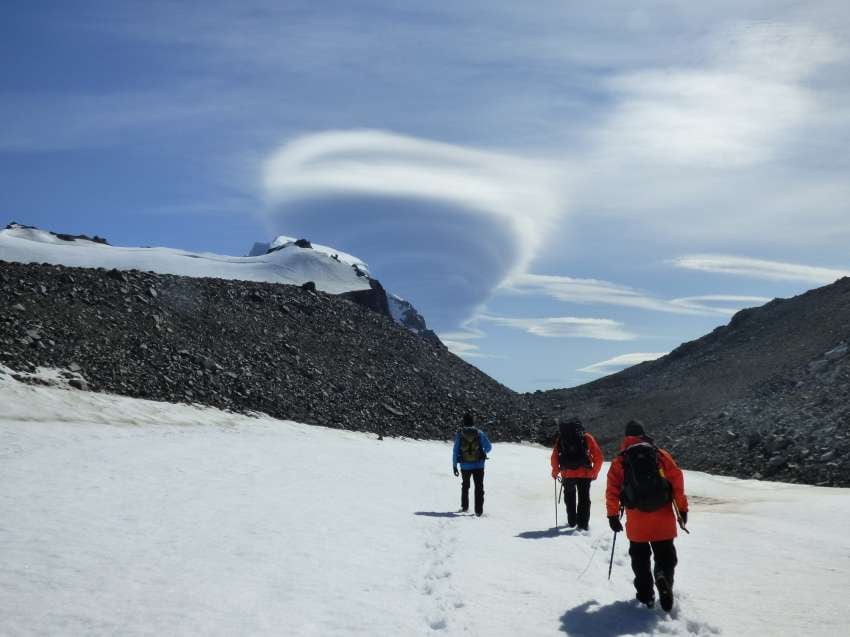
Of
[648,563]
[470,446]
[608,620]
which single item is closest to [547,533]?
[470,446]

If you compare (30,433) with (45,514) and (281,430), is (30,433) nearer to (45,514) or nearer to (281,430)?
(45,514)

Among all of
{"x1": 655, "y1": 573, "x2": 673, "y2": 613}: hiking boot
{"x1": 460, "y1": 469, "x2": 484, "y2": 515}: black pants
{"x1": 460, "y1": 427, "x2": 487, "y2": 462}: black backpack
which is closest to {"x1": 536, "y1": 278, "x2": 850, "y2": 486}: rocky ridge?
{"x1": 460, "y1": 469, "x2": 484, "y2": 515}: black pants

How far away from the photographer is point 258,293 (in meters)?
53.2

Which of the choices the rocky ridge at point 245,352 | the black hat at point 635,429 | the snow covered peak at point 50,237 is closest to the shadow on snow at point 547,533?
the black hat at point 635,429

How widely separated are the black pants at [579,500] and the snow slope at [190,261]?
61327 millimetres

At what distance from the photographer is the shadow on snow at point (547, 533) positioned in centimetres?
1390

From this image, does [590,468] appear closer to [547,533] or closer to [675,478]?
[547,533]

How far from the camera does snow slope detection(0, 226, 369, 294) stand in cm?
6969

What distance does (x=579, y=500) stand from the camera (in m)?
14.8

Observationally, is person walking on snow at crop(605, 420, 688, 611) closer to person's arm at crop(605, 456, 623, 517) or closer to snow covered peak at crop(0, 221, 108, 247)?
person's arm at crop(605, 456, 623, 517)

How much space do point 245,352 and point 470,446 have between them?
28.3 m

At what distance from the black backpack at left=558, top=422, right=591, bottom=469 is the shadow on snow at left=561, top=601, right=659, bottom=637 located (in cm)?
627

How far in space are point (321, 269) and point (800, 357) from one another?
51.0 metres

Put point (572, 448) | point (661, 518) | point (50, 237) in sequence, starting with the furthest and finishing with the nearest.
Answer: point (50, 237)
point (572, 448)
point (661, 518)
